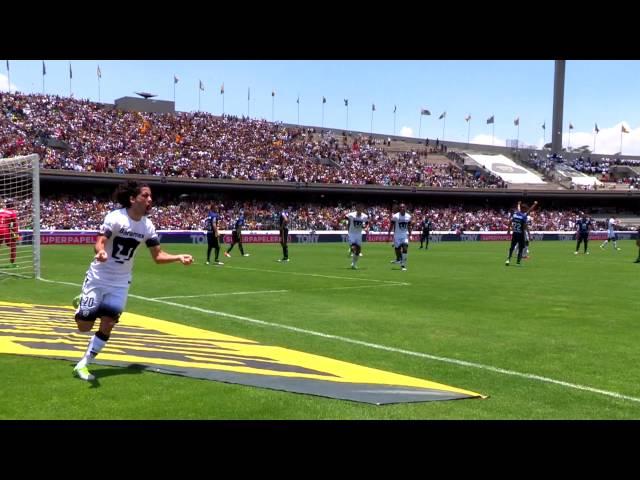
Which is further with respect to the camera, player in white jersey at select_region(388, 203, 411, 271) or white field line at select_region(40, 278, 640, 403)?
player in white jersey at select_region(388, 203, 411, 271)

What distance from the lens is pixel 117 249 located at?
748 cm

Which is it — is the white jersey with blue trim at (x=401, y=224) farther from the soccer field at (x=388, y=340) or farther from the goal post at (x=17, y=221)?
the goal post at (x=17, y=221)

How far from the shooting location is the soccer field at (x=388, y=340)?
6004 mm

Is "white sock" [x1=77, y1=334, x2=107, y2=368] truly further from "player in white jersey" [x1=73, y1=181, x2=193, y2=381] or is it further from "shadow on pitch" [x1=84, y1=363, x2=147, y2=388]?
"shadow on pitch" [x1=84, y1=363, x2=147, y2=388]

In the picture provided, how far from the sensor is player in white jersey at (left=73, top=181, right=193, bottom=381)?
7344 mm

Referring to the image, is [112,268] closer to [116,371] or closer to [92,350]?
[92,350]

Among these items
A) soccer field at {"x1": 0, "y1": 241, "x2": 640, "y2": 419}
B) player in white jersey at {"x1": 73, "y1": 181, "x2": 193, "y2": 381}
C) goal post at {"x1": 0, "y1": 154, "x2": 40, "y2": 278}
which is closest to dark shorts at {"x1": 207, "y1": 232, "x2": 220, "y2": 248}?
soccer field at {"x1": 0, "y1": 241, "x2": 640, "y2": 419}

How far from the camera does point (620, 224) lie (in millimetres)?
76250

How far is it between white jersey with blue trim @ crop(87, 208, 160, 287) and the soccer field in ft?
3.27

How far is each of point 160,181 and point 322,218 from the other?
14289 millimetres

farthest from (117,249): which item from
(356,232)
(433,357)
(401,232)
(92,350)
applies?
(401,232)
